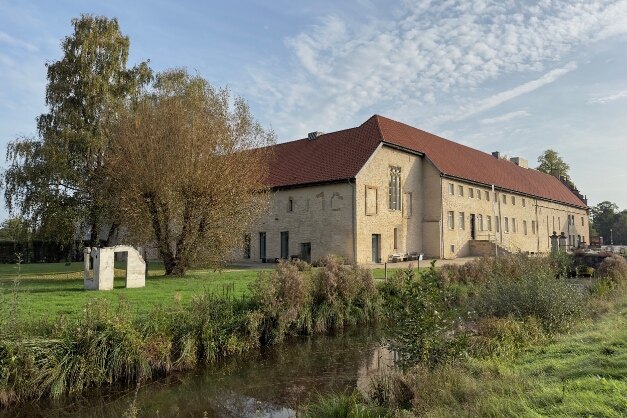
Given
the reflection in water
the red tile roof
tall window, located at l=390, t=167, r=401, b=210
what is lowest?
the reflection in water

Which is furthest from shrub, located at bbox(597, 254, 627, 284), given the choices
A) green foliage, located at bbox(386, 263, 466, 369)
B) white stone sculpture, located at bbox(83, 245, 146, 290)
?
white stone sculpture, located at bbox(83, 245, 146, 290)

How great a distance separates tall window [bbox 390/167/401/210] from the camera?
1151 inches

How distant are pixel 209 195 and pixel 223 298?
7081 millimetres

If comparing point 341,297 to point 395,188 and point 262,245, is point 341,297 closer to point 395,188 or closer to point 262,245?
point 395,188

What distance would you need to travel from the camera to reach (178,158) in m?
16.7

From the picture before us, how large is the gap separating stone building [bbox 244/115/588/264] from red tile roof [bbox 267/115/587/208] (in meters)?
0.09

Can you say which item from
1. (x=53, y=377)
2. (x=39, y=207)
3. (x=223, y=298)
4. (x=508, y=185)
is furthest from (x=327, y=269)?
(x=508, y=185)

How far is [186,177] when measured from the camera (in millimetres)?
16859

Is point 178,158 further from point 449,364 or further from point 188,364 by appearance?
point 449,364

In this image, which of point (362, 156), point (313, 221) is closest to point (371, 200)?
point (362, 156)

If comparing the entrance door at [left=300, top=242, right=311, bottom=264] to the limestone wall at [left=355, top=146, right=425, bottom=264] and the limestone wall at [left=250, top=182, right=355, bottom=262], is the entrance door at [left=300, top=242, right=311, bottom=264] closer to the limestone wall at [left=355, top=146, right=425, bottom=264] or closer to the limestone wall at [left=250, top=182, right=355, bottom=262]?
the limestone wall at [left=250, top=182, right=355, bottom=262]

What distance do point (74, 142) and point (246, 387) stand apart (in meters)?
19.8

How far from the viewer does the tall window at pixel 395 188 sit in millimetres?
29230

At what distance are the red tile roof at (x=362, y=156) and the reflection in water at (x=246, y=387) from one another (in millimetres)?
16565
